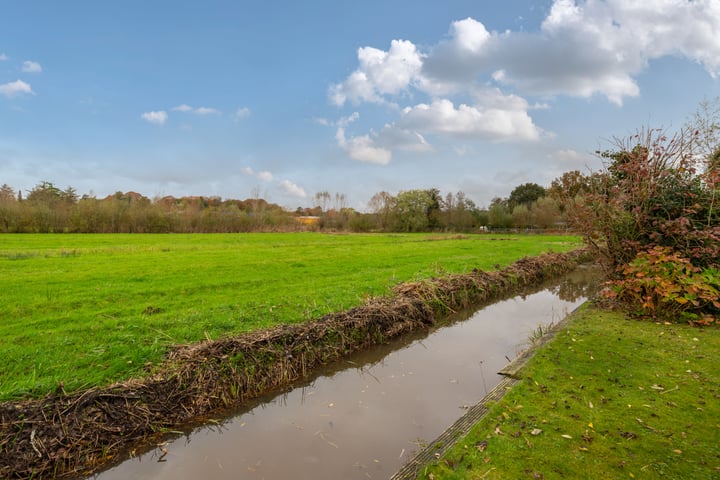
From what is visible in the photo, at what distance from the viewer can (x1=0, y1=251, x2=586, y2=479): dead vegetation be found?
385cm

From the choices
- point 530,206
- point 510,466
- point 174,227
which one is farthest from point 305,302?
point 530,206

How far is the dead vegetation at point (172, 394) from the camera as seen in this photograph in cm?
385

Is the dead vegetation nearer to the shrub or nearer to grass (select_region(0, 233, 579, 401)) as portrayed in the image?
grass (select_region(0, 233, 579, 401))

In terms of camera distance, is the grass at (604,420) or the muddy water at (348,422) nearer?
the grass at (604,420)

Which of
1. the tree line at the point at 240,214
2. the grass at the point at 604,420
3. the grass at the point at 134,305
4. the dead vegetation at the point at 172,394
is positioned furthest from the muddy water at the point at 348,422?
the tree line at the point at 240,214

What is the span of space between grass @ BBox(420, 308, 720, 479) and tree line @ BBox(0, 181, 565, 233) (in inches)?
1673

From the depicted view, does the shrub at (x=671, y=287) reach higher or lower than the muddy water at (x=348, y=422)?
higher

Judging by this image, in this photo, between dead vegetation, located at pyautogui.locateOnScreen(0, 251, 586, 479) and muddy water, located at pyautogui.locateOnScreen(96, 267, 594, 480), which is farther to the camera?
muddy water, located at pyautogui.locateOnScreen(96, 267, 594, 480)

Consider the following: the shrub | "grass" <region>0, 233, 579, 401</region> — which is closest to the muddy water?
"grass" <region>0, 233, 579, 401</region>

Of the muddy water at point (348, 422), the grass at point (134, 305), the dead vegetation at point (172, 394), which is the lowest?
the muddy water at point (348, 422)

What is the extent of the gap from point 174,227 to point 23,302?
4856 centimetres

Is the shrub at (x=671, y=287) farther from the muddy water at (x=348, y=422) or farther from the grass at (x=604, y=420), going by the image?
the muddy water at (x=348, y=422)

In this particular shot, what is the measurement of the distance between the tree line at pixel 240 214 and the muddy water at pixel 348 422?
139ft

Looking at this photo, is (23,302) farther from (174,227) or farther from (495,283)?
(174,227)
